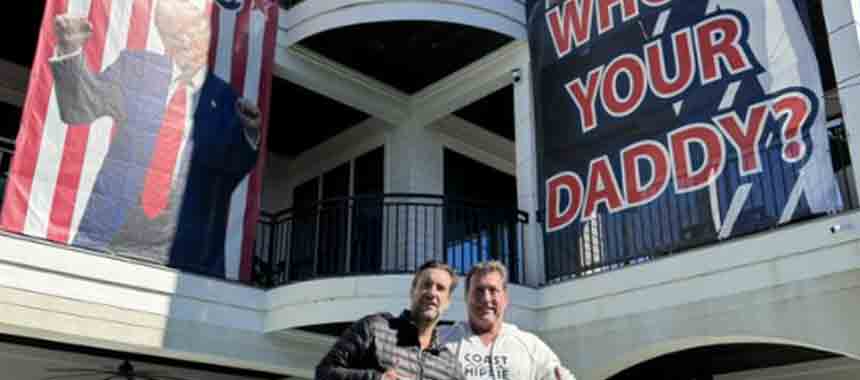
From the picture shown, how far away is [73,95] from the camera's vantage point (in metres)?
8.91

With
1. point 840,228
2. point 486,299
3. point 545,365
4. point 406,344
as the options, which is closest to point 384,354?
point 406,344

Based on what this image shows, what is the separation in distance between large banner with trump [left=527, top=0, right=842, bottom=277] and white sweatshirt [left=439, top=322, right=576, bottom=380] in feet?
17.1

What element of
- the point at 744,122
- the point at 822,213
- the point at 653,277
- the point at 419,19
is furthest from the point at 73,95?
the point at 822,213

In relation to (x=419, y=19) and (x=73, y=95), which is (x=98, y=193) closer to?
(x=73, y=95)

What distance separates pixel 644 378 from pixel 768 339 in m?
4.11

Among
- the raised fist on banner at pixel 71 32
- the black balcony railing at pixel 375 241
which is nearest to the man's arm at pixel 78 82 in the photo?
the raised fist on banner at pixel 71 32

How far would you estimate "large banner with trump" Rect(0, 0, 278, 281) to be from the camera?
28.2 ft

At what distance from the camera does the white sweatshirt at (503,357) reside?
11.3 feet

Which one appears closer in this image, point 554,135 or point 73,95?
point 73,95

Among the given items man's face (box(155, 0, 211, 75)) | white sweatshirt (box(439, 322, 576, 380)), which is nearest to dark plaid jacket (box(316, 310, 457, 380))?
white sweatshirt (box(439, 322, 576, 380))

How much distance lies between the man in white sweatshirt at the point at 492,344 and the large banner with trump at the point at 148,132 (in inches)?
243

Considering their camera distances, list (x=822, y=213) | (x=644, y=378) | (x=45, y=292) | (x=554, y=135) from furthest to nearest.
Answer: (x=644, y=378) < (x=554, y=135) < (x=45, y=292) < (x=822, y=213)

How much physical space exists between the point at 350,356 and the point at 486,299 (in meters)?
0.58

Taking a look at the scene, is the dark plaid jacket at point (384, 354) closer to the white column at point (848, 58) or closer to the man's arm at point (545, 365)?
the man's arm at point (545, 365)
